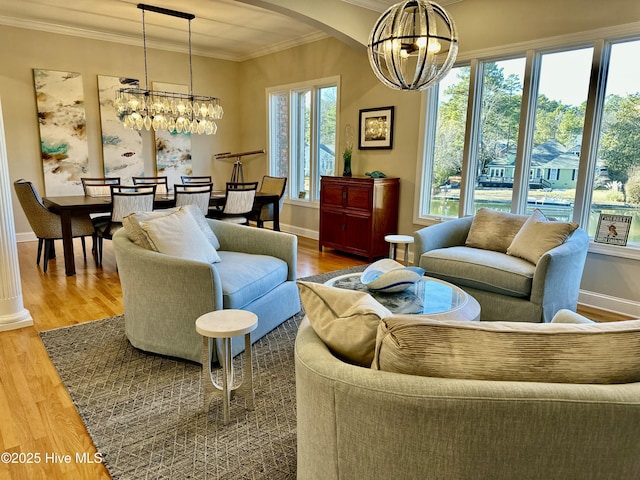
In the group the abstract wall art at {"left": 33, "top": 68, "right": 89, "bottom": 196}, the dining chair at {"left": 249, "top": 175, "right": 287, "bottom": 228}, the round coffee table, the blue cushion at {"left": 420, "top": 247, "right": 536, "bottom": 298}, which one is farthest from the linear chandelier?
the round coffee table

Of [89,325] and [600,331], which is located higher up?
[600,331]

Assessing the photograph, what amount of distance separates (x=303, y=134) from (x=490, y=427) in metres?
6.08

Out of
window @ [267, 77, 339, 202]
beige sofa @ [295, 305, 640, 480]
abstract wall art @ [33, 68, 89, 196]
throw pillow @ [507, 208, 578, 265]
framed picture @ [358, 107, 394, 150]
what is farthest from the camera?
window @ [267, 77, 339, 202]

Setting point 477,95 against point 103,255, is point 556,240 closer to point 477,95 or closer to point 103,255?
point 477,95

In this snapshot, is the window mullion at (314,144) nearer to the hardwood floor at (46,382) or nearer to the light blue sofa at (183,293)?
the hardwood floor at (46,382)

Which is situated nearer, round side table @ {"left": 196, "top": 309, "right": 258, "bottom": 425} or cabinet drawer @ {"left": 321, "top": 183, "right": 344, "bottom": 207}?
round side table @ {"left": 196, "top": 309, "right": 258, "bottom": 425}

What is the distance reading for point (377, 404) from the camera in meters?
1.02

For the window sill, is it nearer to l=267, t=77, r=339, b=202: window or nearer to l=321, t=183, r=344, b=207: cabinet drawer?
l=321, t=183, r=344, b=207: cabinet drawer

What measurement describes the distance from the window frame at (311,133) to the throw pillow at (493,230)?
2683mm

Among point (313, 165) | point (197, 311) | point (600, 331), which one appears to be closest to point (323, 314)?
point (600, 331)

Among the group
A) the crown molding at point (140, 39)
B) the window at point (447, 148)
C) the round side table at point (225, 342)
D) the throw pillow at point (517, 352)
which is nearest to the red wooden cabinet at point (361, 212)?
the window at point (447, 148)

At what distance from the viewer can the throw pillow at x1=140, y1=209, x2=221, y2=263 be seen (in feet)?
8.49

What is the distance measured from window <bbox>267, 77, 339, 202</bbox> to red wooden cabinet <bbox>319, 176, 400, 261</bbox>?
0.92 meters

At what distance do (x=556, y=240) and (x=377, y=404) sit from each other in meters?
2.67
